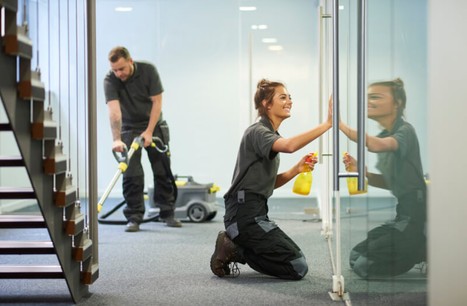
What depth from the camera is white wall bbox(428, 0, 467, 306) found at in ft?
6.93

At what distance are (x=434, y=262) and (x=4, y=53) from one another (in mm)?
1687

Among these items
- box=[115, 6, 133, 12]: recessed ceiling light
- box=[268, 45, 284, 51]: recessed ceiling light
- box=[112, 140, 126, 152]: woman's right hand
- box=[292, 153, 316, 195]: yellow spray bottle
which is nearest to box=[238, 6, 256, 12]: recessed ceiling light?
box=[268, 45, 284, 51]: recessed ceiling light

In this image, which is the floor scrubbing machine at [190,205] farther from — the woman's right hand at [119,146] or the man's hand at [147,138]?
the woman's right hand at [119,146]

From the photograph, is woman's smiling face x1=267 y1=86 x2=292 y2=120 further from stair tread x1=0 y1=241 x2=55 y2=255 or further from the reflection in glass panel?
stair tread x1=0 y1=241 x2=55 y2=255

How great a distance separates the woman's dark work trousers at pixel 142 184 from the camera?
21.5ft

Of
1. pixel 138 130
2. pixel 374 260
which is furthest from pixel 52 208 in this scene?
pixel 138 130

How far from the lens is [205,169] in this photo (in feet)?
27.1

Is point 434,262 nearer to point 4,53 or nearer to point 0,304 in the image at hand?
point 4,53

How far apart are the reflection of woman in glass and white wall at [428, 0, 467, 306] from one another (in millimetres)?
58

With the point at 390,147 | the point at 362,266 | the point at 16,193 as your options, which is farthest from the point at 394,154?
the point at 16,193

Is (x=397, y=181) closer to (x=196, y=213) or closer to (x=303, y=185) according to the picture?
(x=303, y=185)

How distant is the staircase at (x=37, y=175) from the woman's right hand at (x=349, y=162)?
1.20 m

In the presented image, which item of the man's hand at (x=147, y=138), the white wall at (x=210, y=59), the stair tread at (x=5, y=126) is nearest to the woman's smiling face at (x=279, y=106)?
the stair tread at (x=5, y=126)

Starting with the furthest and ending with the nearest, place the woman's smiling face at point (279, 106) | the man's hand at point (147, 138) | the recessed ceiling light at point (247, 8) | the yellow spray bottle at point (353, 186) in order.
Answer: the recessed ceiling light at point (247, 8) → the man's hand at point (147, 138) → the woman's smiling face at point (279, 106) → the yellow spray bottle at point (353, 186)
